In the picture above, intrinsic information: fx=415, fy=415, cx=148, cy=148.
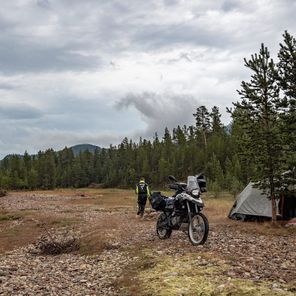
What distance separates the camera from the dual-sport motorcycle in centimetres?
1414

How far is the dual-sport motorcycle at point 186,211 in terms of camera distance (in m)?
14.1

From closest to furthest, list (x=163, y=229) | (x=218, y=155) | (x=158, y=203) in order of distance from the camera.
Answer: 1. (x=158, y=203)
2. (x=163, y=229)
3. (x=218, y=155)

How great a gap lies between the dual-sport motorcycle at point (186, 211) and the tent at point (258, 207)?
9127 millimetres

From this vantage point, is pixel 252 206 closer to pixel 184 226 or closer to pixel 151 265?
pixel 184 226

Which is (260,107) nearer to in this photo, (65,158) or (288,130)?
(288,130)

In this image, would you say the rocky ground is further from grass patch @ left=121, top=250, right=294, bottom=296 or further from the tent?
the tent

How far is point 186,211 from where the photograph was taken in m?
15.2

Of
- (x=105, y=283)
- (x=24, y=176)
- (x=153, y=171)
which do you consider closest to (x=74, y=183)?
(x=24, y=176)

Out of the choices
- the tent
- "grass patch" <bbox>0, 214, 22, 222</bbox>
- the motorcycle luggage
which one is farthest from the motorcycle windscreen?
"grass patch" <bbox>0, 214, 22, 222</bbox>

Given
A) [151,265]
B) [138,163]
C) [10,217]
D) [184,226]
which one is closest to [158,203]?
[184,226]

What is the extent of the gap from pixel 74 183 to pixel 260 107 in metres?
125

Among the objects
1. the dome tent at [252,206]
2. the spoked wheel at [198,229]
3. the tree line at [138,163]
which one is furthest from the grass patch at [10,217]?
the tree line at [138,163]

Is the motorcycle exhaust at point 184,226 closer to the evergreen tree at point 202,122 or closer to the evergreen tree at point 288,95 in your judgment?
the evergreen tree at point 288,95

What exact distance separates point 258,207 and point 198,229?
11.2m
